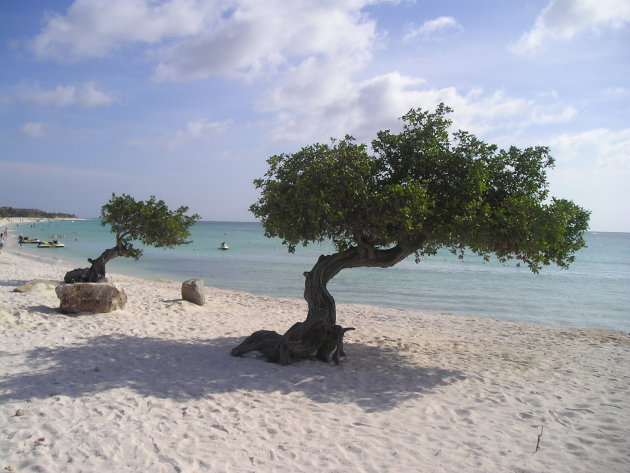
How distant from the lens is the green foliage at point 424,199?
8.66 metres

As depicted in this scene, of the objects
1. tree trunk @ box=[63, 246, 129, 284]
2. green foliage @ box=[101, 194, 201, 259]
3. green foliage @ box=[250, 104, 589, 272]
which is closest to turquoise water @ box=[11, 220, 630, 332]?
tree trunk @ box=[63, 246, 129, 284]

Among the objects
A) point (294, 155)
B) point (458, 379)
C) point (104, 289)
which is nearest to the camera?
point (458, 379)

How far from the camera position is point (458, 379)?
30.2 feet

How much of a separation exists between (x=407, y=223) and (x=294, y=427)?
4.09m

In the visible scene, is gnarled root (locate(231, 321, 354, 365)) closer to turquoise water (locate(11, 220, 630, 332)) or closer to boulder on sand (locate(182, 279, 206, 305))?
boulder on sand (locate(182, 279, 206, 305))

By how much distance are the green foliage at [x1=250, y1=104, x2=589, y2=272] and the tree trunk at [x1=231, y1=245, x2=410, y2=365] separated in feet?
1.29

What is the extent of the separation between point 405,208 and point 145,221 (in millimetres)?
13552

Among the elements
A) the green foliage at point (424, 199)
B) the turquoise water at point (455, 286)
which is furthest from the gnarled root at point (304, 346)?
the turquoise water at point (455, 286)

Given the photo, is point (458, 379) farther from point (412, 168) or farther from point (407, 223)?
point (412, 168)

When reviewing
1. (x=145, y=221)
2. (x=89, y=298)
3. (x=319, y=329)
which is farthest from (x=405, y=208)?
(x=145, y=221)

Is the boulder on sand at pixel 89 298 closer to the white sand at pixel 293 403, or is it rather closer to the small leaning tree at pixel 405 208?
the white sand at pixel 293 403

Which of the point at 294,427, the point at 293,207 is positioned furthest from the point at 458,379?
the point at 293,207

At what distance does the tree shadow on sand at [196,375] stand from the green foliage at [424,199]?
270cm

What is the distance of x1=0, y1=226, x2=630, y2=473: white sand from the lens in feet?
18.3
